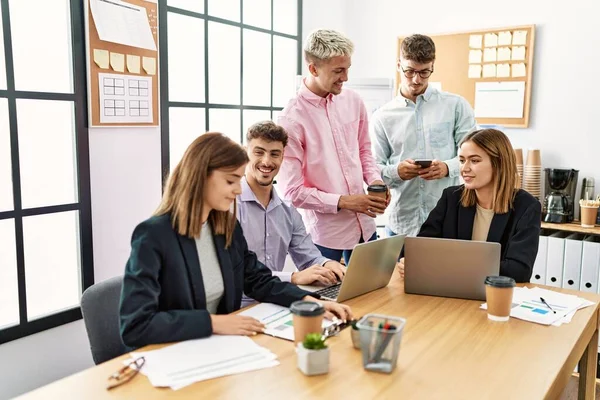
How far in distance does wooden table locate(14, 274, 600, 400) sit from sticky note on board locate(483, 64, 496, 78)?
97.2 inches

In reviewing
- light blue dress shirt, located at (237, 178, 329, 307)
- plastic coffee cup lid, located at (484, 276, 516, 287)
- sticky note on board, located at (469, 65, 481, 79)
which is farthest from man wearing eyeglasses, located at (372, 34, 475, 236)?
sticky note on board, located at (469, 65, 481, 79)

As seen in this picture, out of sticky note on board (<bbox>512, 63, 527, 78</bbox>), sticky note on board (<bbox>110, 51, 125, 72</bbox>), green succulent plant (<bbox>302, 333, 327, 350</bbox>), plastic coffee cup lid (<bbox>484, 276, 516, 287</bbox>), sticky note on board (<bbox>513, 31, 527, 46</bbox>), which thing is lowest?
green succulent plant (<bbox>302, 333, 327, 350</bbox>)

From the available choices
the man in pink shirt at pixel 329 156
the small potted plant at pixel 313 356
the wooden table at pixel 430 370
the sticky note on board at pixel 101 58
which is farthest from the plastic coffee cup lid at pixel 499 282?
the sticky note on board at pixel 101 58

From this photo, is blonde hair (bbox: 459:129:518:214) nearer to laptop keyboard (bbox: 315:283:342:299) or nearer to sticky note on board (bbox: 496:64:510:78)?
laptop keyboard (bbox: 315:283:342:299)

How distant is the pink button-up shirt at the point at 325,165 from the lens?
2.38 metres

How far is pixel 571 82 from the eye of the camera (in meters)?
3.54

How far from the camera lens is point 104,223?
261cm

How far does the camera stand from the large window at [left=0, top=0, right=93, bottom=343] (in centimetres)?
228

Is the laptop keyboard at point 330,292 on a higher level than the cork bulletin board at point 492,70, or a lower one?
lower

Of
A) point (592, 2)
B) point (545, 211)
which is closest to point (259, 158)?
point (545, 211)

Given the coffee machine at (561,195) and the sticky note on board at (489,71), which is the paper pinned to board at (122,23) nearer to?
the sticky note on board at (489,71)

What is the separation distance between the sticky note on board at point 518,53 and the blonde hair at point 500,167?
188 cm

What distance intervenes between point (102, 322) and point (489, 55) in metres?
3.16

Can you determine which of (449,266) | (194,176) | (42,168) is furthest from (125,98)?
(449,266)
